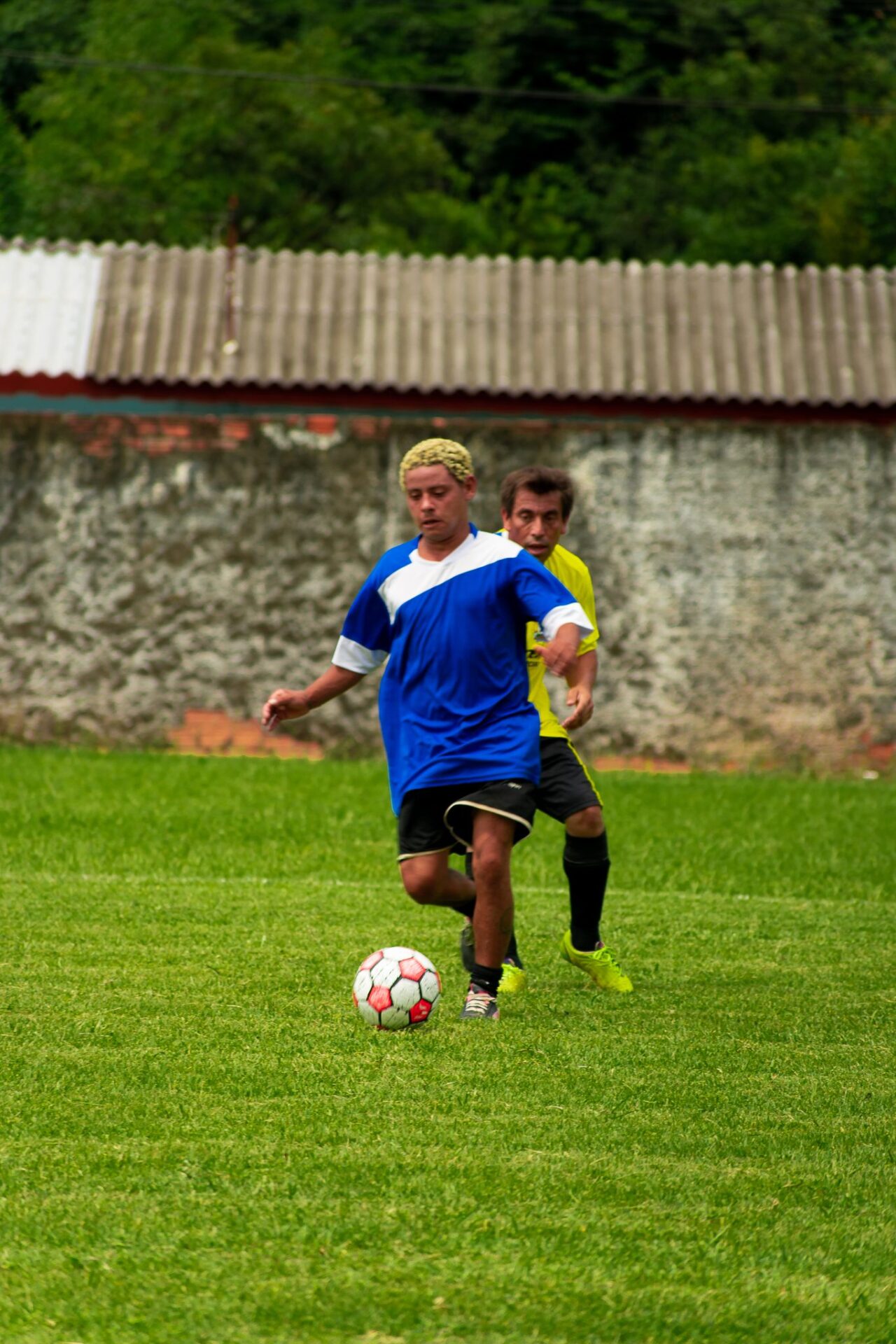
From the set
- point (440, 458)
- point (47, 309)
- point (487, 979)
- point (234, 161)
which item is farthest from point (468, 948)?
point (234, 161)

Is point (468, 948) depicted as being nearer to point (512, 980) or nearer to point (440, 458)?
point (512, 980)

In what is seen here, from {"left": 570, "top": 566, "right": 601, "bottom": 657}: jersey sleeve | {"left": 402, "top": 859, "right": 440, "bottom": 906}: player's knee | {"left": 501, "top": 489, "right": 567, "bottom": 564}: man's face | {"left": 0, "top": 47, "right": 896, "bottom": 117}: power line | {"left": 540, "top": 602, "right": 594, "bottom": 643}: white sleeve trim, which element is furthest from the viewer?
{"left": 0, "top": 47, "right": 896, "bottom": 117}: power line

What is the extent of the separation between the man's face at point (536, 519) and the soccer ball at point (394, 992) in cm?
166

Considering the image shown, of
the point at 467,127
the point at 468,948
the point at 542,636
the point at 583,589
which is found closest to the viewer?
the point at 468,948

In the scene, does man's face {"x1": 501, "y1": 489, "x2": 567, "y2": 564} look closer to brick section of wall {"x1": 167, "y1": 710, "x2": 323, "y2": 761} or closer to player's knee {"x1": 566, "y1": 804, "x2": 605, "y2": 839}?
player's knee {"x1": 566, "y1": 804, "x2": 605, "y2": 839}

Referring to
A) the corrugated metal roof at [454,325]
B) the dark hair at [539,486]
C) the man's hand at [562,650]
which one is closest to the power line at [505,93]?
the corrugated metal roof at [454,325]

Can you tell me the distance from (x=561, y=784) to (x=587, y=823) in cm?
17

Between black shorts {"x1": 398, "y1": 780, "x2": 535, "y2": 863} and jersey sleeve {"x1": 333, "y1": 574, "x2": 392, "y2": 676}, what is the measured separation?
1.60 ft

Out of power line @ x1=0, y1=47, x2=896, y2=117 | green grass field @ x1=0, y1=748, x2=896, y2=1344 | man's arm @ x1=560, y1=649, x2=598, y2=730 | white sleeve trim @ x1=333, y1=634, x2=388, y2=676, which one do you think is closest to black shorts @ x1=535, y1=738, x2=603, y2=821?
man's arm @ x1=560, y1=649, x2=598, y2=730

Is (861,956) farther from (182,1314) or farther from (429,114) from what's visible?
(429,114)

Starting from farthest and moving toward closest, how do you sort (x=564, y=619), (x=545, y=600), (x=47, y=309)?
(x=47, y=309)
(x=545, y=600)
(x=564, y=619)

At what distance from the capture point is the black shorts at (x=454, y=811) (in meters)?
5.69

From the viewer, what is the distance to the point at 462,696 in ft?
18.8

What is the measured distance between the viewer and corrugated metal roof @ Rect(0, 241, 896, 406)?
1497 cm
